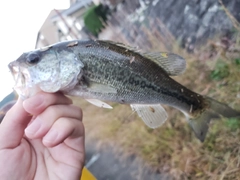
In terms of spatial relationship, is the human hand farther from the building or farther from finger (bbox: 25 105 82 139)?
the building

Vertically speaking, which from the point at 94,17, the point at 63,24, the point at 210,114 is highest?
the point at 210,114

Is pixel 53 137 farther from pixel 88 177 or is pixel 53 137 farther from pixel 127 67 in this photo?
pixel 88 177

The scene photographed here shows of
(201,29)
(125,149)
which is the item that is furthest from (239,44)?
(125,149)

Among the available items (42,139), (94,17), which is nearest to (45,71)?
(42,139)

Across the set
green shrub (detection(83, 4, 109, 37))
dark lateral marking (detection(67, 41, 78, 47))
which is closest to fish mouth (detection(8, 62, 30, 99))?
dark lateral marking (detection(67, 41, 78, 47))

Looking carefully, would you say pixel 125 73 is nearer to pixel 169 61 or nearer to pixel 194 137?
pixel 169 61

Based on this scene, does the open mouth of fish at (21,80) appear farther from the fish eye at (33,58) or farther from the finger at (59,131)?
the finger at (59,131)
